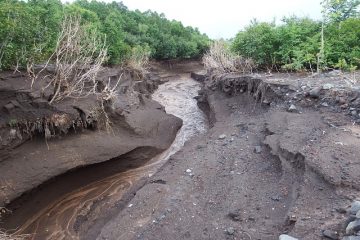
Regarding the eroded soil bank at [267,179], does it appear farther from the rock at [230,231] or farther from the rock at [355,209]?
the rock at [355,209]

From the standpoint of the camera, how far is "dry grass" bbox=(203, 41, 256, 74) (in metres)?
16.3

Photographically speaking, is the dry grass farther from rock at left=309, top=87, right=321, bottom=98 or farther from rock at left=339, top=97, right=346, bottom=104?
rock at left=339, top=97, right=346, bottom=104

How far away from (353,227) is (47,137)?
8.31 metres

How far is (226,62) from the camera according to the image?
1762cm

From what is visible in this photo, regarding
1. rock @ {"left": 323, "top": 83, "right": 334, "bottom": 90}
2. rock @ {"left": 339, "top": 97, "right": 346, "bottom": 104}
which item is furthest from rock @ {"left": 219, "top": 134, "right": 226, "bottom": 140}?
rock @ {"left": 339, "top": 97, "right": 346, "bottom": 104}

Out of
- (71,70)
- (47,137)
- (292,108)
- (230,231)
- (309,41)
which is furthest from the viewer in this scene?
(309,41)

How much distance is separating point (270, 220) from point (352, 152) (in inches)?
79.8

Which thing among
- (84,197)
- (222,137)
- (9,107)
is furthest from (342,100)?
(9,107)

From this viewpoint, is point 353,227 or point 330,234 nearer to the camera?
point 353,227

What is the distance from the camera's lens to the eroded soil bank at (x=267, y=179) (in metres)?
5.77

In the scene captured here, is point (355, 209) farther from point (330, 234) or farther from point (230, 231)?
point (230, 231)

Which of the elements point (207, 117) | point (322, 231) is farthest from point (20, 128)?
point (207, 117)

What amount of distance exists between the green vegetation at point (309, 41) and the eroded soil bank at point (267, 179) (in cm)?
237

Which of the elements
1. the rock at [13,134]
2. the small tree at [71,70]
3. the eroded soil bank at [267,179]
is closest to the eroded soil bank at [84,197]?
the eroded soil bank at [267,179]
